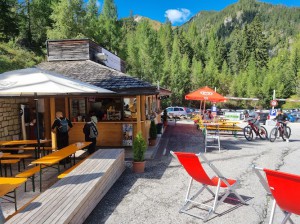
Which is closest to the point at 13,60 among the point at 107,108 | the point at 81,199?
the point at 107,108

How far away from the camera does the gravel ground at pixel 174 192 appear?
474 centimetres

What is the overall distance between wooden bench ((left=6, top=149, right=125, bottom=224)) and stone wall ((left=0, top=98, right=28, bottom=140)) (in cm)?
477

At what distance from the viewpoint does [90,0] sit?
43094 millimetres

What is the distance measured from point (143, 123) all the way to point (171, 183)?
439 cm

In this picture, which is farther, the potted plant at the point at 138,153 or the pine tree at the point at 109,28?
the pine tree at the point at 109,28

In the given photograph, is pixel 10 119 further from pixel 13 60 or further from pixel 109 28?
pixel 109 28

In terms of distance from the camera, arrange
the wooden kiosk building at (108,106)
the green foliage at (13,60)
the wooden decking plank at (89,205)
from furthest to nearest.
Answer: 1. the green foliage at (13,60)
2. the wooden kiosk building at (108,106)
3. the wooden decking plank at (89,205)

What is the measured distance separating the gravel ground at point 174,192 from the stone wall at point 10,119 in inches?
191

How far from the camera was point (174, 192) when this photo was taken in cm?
597

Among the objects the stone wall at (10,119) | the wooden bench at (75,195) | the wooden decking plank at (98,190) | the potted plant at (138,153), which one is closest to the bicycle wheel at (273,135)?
the potted plant at (138,153)

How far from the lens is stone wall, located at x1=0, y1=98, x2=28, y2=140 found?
31.4 ft

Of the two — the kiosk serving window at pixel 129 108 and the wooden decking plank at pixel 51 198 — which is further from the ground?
the kiosk serving window at pixel 129 108

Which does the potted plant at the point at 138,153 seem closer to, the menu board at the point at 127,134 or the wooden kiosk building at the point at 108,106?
the wooden kiosk building at the point at 108,106

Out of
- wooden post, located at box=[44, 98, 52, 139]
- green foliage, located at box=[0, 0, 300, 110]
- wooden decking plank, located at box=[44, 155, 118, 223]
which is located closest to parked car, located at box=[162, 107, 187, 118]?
green foliage, located at box=[0, 0, 300, 110]
